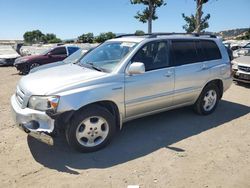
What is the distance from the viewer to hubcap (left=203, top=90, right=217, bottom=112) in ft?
19.0

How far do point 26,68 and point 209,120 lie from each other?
9.80 m

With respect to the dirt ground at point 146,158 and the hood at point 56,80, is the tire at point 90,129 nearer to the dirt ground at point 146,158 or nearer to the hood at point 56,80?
the dirt ground at point 146,158

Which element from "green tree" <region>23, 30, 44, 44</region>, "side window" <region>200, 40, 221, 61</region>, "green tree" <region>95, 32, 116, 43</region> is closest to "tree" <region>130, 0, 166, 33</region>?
"green tree" <region>95, 32, 116, 43</region>

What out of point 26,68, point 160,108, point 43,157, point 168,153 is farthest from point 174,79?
point 26,68

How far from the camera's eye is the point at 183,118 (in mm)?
5699

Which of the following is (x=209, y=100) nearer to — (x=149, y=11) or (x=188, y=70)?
(x=188, y=70)

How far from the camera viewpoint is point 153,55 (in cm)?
480

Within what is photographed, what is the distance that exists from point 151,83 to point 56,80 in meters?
1.62

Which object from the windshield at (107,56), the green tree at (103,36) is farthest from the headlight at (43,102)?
the green tree at (103,36)

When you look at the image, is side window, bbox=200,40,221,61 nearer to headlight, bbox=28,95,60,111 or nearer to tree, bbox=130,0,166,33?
headlight, bbox=28,95,60,111

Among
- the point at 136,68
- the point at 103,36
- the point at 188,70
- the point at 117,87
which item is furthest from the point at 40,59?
the point at 103,36

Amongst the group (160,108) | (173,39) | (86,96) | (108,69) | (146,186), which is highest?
(173,39)

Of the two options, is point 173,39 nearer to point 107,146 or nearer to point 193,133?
point 193,133

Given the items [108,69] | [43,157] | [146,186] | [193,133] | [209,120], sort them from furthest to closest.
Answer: [209,120]
[193,133]
[108,69]
[43,157]
[146,186]
